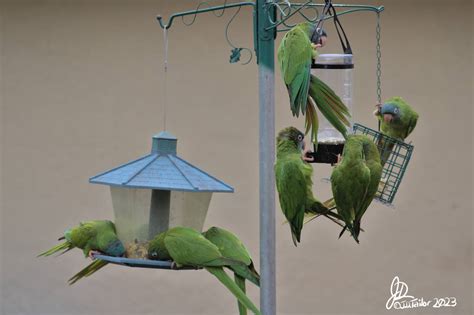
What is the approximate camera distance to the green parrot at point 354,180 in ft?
12.8

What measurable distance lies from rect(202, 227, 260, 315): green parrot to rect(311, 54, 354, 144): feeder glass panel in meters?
0.51

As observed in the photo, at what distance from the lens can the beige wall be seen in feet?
22.3

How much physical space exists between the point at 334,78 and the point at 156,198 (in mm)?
854

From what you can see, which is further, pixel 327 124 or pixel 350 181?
pixel 327 124

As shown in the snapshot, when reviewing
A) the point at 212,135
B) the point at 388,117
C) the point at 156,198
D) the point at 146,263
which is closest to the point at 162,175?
the point at 156,198

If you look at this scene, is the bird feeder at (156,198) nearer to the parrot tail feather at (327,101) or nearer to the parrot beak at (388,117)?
the parrot tail feather at (327,101)

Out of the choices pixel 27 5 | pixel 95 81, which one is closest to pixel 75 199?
pixel 95 81

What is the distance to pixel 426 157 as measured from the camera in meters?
6.80

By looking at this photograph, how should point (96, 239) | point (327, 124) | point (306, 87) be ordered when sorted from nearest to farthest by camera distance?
point (306, 87) → point (96, 239) → point (327, 124)

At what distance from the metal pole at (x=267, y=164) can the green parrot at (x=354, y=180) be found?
230 mm

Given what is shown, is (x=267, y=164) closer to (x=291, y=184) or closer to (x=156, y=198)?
(x=291, y=184)

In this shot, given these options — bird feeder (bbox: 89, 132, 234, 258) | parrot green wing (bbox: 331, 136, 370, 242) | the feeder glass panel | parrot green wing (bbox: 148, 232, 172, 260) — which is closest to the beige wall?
the feeder glass panel

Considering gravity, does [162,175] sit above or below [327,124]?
below

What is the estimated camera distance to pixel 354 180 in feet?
12.8
